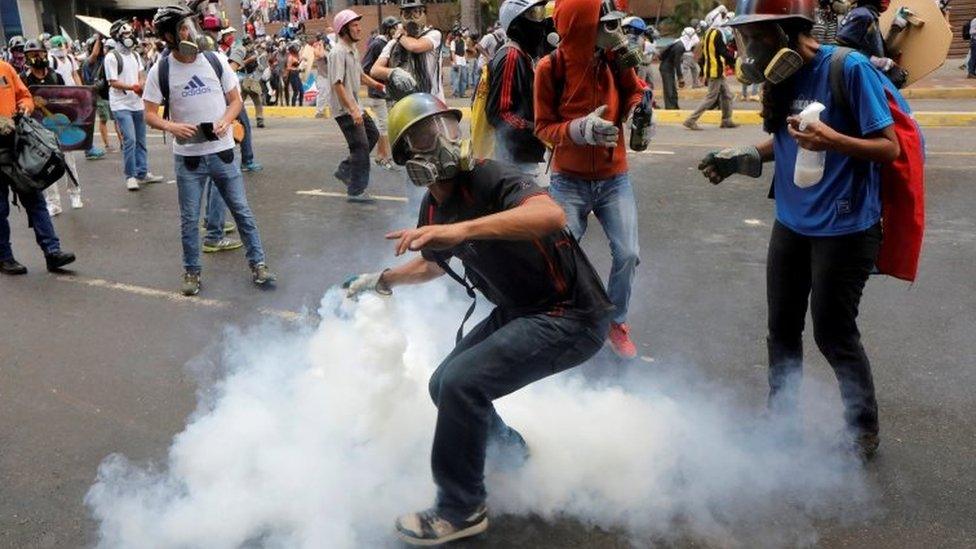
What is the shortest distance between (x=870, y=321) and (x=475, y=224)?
311 centimetres

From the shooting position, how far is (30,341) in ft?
16.4

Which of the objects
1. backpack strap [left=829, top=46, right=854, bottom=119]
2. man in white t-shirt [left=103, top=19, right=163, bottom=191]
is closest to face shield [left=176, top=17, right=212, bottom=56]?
backpack strap [left=829, top=46, right=854, bottom=119]

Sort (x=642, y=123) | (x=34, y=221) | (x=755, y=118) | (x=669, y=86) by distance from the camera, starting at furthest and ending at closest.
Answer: (x=669, y=86) < (x=755, y=118) < (x=34, y=221) < (x=642, y=123)

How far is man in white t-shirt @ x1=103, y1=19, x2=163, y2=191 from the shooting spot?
952 centimetres

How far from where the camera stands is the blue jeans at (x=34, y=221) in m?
6.27

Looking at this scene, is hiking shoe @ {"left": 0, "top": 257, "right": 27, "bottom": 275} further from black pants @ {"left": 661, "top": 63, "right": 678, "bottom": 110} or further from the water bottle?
black pants @ {"left": 661, "top": 63, "right": 678, "bottom": 110}

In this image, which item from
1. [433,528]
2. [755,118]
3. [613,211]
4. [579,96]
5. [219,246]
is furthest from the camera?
[755,118]

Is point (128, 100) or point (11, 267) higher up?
point (128, 100)

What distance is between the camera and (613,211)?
4109 millimetres

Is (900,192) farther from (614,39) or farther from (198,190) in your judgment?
(198,190)

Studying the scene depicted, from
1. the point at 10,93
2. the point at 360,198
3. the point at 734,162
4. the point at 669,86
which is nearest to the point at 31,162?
the point at 10,93

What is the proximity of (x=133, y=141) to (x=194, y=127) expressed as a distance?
187 inches

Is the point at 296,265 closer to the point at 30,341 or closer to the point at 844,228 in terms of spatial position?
the point at 30,341

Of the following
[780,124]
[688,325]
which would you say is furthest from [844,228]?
[688,325]
